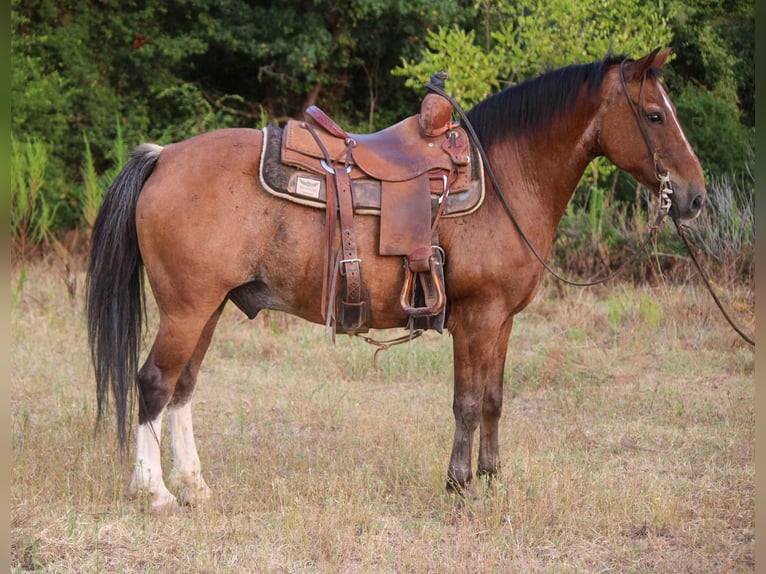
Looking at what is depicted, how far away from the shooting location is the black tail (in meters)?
4.26

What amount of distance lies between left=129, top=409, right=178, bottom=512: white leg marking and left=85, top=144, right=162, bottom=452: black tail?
0.40ft

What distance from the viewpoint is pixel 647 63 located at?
13.0 feet

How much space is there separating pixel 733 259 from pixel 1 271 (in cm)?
769

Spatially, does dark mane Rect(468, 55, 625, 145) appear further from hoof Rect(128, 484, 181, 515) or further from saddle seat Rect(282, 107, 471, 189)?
hoof Rect(128, 484, 181, 515)

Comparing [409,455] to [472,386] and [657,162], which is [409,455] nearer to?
[472,386]

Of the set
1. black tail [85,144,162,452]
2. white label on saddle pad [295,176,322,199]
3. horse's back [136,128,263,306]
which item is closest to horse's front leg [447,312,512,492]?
white label on saddle pad [295,176,322,199]

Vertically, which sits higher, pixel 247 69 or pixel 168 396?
pixel 247 69

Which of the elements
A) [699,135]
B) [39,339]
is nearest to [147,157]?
[39,339]

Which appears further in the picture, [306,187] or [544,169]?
[544,169]

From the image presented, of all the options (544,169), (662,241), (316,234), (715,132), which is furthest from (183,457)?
(715,132)

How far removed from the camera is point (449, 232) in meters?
4.09

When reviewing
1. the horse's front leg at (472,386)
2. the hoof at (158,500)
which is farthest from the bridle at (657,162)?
the hoof at (158,500)

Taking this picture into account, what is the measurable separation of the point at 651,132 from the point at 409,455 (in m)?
2.30

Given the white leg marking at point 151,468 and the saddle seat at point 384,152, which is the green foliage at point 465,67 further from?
the white leg marking at point 151,468
